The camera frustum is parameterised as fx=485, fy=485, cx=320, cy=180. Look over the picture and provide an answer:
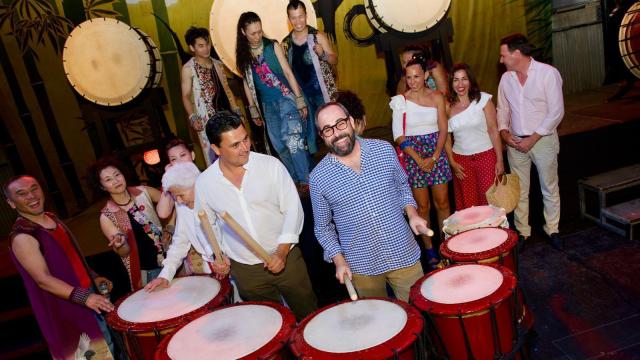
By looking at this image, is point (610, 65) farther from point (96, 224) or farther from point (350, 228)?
point (96, 224)

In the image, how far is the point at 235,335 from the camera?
83.4 inches

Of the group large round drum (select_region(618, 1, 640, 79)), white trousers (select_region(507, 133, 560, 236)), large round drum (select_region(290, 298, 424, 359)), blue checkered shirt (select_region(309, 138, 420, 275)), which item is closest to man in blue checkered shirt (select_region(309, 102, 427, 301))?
blue checkered shirt (select_region(309, 138, 420, 275))

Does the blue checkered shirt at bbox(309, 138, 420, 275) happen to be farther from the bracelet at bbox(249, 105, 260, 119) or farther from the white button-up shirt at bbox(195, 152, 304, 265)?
the bracelet at bbox(249, 105, 260, 119)

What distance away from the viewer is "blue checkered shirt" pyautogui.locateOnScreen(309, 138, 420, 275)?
95.9 inches

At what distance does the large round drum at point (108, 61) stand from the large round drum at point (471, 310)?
4.19 metres

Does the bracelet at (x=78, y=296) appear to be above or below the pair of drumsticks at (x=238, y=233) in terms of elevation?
below

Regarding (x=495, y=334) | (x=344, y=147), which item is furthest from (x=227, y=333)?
(x=495, y=334)

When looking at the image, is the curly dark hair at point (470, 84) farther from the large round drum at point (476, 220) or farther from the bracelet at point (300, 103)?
the bracelet at point (300, 103)

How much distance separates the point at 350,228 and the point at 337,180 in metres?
0.27

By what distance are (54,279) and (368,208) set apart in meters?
1.92

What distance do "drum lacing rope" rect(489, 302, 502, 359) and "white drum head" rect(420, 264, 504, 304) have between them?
62 mm

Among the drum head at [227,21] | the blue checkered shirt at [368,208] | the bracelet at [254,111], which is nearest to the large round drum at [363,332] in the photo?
the blue checkered shirt at [368,208]

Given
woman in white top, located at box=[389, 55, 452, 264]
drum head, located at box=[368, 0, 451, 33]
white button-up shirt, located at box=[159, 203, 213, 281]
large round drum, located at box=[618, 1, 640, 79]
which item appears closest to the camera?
white button-up shirt, located at box=[159, 203, 213, 281]

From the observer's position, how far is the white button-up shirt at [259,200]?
2568 mm
